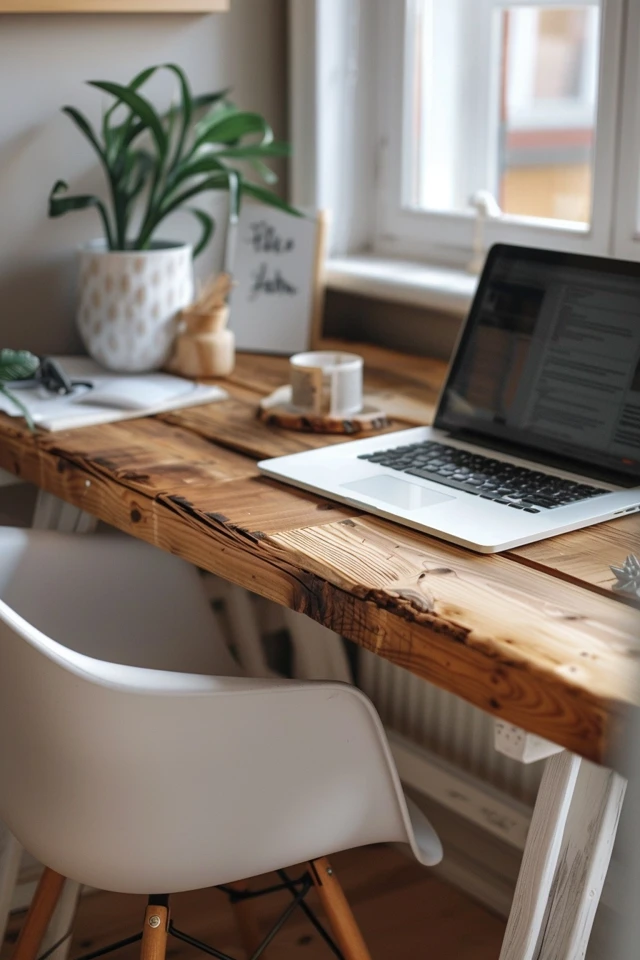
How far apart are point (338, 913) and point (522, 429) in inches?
22.1

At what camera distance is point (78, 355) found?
5.91 ft

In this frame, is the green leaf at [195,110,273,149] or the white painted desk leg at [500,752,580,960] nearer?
the white painted desk leg at [500,752,580,960]

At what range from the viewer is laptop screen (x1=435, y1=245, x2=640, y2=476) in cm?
123

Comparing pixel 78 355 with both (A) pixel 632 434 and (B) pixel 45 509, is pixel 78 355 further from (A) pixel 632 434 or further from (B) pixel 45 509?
(A) pixel 632 434

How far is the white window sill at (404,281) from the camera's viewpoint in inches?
67.4

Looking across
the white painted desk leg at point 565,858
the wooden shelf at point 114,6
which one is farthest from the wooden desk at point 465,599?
the wooden shelf at point 114,6

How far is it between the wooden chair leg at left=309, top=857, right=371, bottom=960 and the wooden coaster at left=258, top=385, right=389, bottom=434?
0.52m

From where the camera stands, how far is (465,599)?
3.05ft

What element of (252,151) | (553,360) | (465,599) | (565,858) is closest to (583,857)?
(565,858)

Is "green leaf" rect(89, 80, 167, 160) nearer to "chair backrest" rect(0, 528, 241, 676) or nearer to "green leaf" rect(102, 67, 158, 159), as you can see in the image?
"green leaf" rect(102, 67, 158, 159)

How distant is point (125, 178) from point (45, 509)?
0.51 metres

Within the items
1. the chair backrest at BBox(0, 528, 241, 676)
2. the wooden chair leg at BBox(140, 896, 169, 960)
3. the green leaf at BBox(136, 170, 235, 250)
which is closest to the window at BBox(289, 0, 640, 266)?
the green leaf at BBox(136, 170, 235, 250)

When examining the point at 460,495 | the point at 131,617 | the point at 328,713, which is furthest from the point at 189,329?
the point at 328,713

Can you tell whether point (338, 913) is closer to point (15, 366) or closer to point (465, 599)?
point (465, 599)
